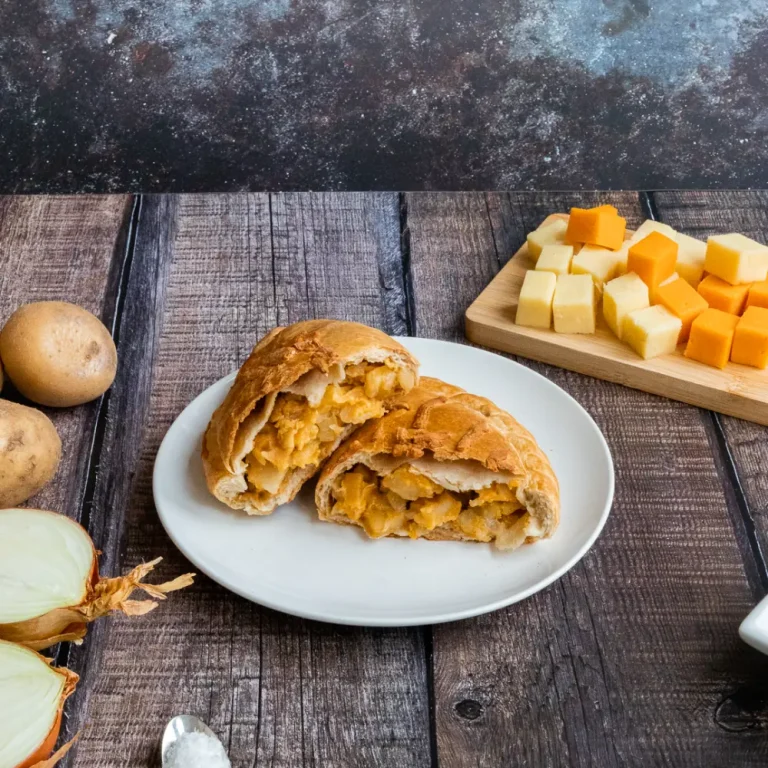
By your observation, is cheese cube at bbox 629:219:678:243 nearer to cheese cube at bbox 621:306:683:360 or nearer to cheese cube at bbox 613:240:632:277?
cheese cube at bbox 613:240:632:277

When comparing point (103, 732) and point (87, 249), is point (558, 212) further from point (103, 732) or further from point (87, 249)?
point (103, 732)

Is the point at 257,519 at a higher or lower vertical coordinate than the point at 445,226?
higher

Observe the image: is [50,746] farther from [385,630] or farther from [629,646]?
[629,646]

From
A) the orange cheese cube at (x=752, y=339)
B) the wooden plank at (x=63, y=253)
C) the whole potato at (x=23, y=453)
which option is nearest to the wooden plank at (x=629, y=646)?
the orange cheese cube at (x=752, y=339)

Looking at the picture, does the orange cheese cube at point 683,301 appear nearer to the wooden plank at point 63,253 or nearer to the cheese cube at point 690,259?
the cheese cube at point 690,259

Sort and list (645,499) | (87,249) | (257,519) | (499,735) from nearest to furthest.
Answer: (499,735), (257,519), (645,499), (87,249)

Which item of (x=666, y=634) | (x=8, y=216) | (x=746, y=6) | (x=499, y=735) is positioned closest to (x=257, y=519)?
(x=499, y=735)

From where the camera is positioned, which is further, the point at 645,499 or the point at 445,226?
the point at 445,226
